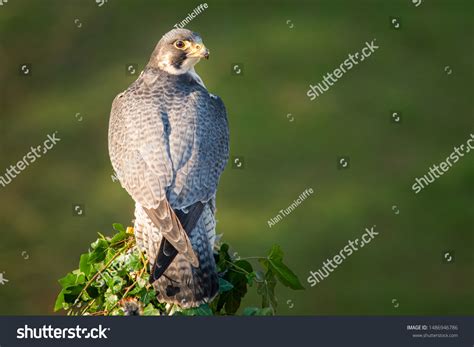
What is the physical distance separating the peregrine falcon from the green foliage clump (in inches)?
2.1

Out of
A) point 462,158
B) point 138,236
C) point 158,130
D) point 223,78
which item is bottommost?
point 462,158

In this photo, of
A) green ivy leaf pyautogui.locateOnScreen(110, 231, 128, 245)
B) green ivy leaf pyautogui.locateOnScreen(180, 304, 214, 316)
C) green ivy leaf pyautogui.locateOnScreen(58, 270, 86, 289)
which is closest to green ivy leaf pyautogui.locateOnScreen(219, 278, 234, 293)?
green ivy leaf pyautogui.locateOnScreen(180, 304, 214, 316)

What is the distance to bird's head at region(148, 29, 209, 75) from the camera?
5.43 meters

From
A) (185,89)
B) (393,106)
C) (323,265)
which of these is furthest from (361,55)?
(185,89)

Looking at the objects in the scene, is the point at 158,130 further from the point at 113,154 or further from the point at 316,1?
the point at 316,1

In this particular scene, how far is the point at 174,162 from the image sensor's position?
4938mm

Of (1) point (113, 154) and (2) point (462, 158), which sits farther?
(2) point (462, 158)

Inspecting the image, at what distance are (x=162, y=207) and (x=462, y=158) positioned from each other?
8975 millimetres

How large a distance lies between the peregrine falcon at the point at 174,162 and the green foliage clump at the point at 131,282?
0.18 ft

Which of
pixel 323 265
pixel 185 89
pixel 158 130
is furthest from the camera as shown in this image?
pixel 323 265

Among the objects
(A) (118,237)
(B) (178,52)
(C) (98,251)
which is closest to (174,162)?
(A) (118,237)

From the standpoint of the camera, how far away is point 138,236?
4.61 meters

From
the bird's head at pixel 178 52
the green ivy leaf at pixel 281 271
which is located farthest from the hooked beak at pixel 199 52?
the green ivy leaf at pixel 281 271

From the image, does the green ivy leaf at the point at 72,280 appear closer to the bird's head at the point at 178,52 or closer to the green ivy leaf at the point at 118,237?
the green ivy leaf at the point at 118,237
